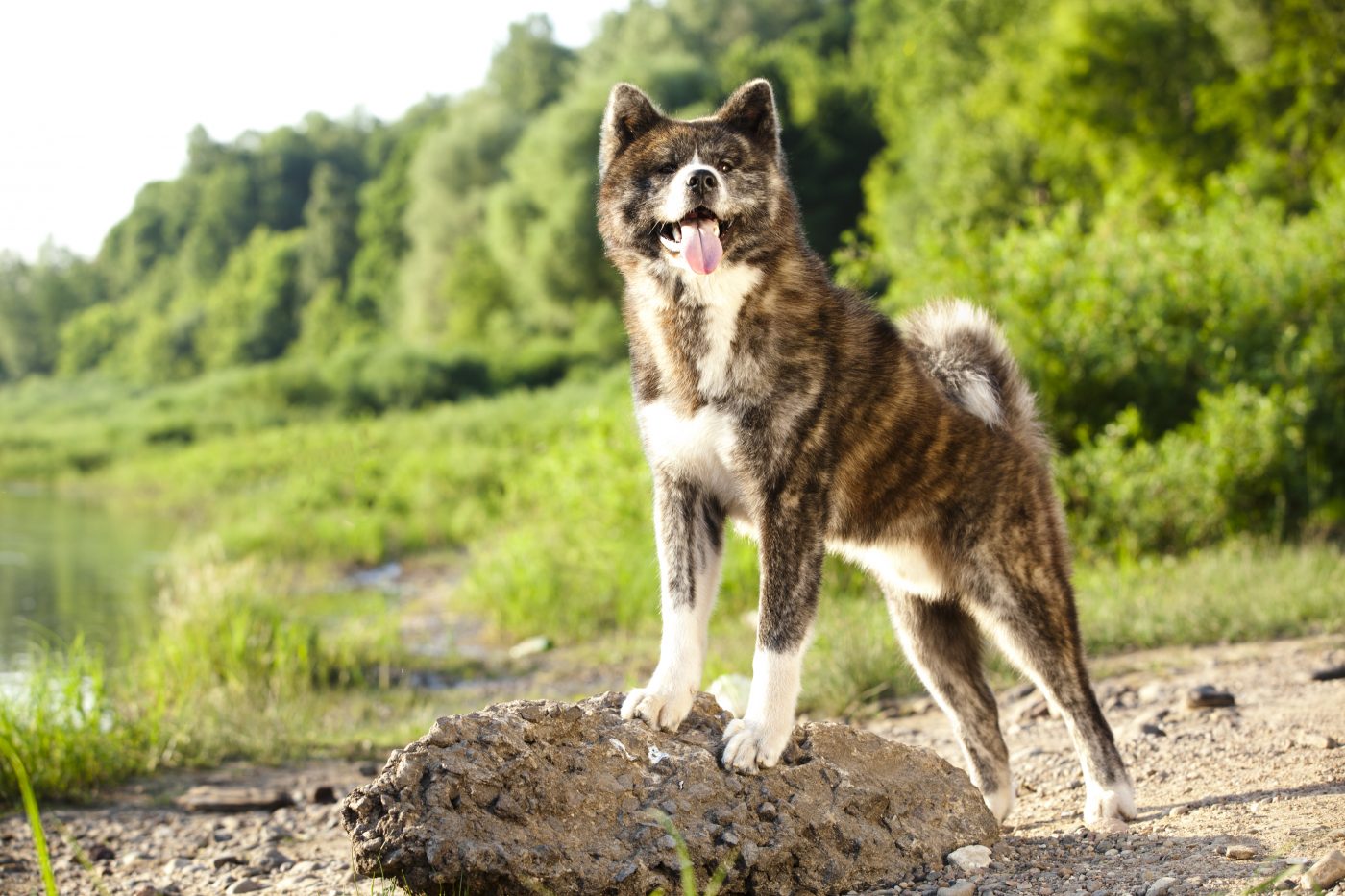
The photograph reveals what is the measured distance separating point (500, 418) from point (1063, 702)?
2290cm

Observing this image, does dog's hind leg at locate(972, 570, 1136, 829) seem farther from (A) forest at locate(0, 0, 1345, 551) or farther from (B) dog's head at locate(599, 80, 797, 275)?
(A) forest at locate(0, 0, 1345, 551)

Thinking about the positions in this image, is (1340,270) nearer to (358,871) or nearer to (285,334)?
(358,871)

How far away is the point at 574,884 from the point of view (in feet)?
11.2

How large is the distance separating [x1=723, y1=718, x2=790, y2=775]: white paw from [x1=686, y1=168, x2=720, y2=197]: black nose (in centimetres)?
159

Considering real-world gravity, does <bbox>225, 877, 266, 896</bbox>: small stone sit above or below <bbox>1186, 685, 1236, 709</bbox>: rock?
above

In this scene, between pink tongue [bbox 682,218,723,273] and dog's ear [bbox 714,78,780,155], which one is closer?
pink tongue [bbox 682,218,723,273]

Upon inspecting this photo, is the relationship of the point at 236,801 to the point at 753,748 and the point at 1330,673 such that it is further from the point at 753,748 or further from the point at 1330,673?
the point at 1330,673

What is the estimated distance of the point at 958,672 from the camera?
15.4ft

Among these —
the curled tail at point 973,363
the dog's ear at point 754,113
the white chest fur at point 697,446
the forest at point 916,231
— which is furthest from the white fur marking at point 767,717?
the forest at point 916,231

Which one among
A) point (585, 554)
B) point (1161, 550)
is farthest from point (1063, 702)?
point (585, 554)

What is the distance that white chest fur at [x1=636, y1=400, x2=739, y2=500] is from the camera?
12.6 feet

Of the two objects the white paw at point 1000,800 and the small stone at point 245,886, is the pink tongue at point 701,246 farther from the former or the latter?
the small stone at point 245,886

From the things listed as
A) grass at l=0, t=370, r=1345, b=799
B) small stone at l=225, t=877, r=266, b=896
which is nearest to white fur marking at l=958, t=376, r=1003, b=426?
grass at l=0, t=370, r=1345, b=799

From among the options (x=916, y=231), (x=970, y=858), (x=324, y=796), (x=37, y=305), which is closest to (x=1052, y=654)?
(x=970, y=858)
